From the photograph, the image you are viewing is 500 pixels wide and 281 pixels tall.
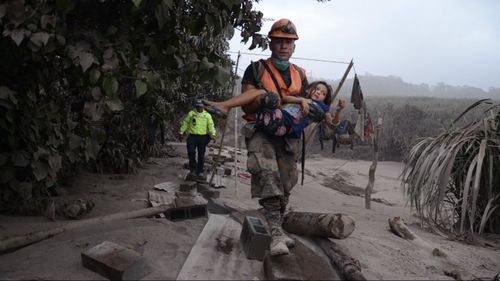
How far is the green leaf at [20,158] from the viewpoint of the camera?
10.6 feet

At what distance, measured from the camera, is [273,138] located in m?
3.44

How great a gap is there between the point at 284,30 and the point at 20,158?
234 cm

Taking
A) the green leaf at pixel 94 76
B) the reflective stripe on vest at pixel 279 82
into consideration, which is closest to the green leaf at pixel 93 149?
the green leaf at pixel 94 76

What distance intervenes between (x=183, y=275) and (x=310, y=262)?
86 centimetres

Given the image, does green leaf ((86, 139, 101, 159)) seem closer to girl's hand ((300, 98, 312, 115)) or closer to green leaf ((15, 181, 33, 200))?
green leaf ((15, 181, 33, 200))

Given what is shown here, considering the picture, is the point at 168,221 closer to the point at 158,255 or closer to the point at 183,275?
the point at 158,255

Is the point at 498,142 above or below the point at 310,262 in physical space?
above

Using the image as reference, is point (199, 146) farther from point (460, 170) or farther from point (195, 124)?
point (460, 170)

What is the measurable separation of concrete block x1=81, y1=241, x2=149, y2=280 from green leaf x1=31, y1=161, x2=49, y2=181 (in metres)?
0.93

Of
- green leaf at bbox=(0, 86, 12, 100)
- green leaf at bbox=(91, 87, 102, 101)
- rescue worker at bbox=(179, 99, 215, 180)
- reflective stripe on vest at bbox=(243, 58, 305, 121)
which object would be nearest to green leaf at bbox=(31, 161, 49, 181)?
green leaf at bbox=(0, 86, 12, 100)

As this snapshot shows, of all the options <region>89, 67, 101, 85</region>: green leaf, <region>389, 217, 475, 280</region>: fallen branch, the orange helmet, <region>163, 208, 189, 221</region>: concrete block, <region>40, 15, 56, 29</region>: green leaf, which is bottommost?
<region>389, 217, 475, 280</region>: fallen branch

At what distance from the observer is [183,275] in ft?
8.64

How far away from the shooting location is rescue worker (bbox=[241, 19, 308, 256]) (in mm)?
3307

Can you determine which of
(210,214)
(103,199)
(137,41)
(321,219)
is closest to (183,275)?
(321,219)
